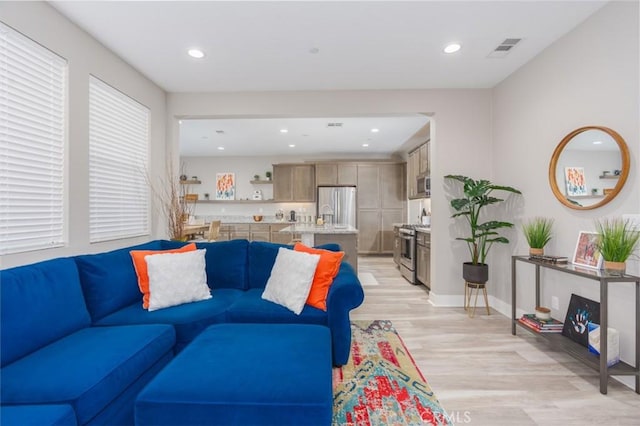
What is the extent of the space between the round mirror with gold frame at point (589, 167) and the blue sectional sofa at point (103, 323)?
2022 millimetres

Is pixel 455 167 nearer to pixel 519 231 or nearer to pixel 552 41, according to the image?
pixel 519 231

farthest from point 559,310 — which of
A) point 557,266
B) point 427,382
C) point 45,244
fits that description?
point 45,244

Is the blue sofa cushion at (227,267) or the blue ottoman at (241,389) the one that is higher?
the blue sofa cushion at (227,267)

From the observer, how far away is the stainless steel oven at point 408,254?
509 cm

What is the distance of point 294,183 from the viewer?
7969 mm

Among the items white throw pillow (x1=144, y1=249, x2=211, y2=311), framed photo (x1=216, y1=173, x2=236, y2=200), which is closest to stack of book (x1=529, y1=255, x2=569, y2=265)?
white throw pillow (x1=144, y1=249, x2=211, y2=311)

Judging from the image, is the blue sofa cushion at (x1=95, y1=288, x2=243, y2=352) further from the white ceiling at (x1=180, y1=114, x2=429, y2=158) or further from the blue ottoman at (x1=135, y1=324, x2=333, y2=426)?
the white ceiling at (x1=180, y1=114, x2=429, y2=158)

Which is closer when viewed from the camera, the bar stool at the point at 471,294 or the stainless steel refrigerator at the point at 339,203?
Result: the bar stool at the point at 471,294

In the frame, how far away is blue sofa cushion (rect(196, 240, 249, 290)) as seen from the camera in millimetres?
2945

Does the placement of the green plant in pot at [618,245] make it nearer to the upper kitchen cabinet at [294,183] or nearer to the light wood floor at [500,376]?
the light wood floor at [500,376]

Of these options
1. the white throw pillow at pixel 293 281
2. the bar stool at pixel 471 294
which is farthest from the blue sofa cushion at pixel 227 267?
the bar stool at pixel 471 294

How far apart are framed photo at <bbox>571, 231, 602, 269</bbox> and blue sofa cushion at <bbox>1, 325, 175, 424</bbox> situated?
3185 millimetres

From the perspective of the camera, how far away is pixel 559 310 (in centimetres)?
283

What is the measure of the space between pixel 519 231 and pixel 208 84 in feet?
13.3
